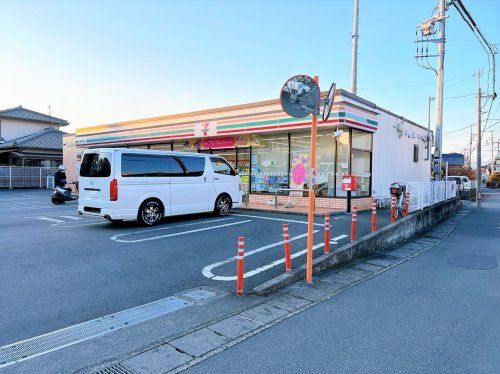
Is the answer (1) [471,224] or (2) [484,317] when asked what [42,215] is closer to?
(2) [484,317]

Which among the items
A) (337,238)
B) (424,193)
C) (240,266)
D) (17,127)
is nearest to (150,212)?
(337,238)

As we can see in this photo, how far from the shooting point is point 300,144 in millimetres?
14703

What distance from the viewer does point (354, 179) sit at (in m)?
12.5

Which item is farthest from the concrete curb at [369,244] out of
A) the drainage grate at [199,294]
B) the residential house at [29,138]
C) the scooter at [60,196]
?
the residential house at [29,138]

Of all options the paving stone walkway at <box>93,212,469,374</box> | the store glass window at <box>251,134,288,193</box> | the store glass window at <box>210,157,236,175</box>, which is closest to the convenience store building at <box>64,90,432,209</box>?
the store glass window at <box>251,134,288,193</box>

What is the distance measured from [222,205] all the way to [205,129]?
6303mm

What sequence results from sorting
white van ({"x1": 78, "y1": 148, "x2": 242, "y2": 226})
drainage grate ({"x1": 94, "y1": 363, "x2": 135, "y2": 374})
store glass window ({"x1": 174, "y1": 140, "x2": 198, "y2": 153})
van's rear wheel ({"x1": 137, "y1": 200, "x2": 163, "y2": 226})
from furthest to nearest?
1. store glass window ({"x1": 174, "y1": 140, "x2": 198, "y2": 153})
2. van's rear wheel ({"x1": 137, "y1": 200, "x2": 163, "y2": 226})
3. white van ({"x1": 78, "y1": 148, "x2": 242, "y2": 226})
4. drainage grate ({"x1": 94, "y1": 363, "x2": 135, "y2": 374})

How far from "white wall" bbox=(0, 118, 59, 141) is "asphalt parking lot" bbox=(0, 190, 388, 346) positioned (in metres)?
27.9

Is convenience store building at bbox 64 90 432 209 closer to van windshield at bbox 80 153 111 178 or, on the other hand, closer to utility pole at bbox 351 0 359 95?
utility pole at bbox 351 0 359 95

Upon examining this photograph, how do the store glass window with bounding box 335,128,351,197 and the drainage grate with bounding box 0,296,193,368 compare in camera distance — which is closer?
the drainage grate with bounding box 0,296,193,368

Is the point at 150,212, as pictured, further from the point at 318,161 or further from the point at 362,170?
the point at 362,170

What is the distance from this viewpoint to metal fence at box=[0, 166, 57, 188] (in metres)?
26.9


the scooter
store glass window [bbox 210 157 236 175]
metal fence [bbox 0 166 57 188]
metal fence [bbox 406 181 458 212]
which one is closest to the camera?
store glass window [bbox 210 157 236 175]

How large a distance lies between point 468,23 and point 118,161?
1400cm
